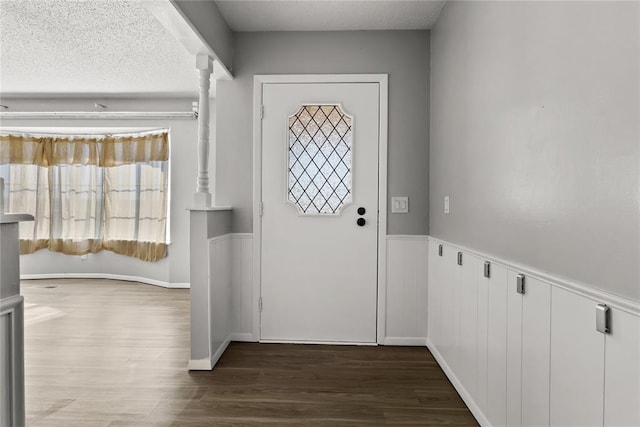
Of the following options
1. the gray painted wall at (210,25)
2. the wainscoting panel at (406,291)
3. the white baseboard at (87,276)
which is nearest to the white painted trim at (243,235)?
the wainscoting panel at (406,291)

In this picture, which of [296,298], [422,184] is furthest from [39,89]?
[422,184]

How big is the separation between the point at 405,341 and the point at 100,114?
4.60 metres

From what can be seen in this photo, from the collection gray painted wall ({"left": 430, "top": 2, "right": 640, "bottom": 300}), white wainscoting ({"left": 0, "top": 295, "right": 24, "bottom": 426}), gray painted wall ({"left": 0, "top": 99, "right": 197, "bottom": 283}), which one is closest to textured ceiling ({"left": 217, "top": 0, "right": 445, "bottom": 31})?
gray painted wall ({"left": 430, "top": 2, "right": 640, "bottom": 300})

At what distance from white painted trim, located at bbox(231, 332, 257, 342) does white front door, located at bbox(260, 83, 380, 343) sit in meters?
0.11

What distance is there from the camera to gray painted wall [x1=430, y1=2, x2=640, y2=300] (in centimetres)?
110

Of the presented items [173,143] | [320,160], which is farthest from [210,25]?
[173,143]

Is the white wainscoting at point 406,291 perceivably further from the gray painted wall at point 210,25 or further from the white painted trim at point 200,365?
the gray painted wall at point 210,25

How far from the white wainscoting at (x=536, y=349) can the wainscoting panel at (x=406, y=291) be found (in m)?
0.59

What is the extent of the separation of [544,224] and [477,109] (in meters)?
0.94

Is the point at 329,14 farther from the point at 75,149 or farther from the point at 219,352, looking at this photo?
the point at 75,149

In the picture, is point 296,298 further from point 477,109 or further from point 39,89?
point 39,89

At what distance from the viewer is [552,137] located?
4.80 ft

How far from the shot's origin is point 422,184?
3.30m

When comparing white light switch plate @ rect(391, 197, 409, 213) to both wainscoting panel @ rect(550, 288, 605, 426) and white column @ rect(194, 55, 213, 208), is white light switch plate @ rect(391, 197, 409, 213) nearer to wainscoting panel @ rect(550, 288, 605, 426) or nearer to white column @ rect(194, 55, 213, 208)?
white column @ rect(194, 55, 213, 208)
